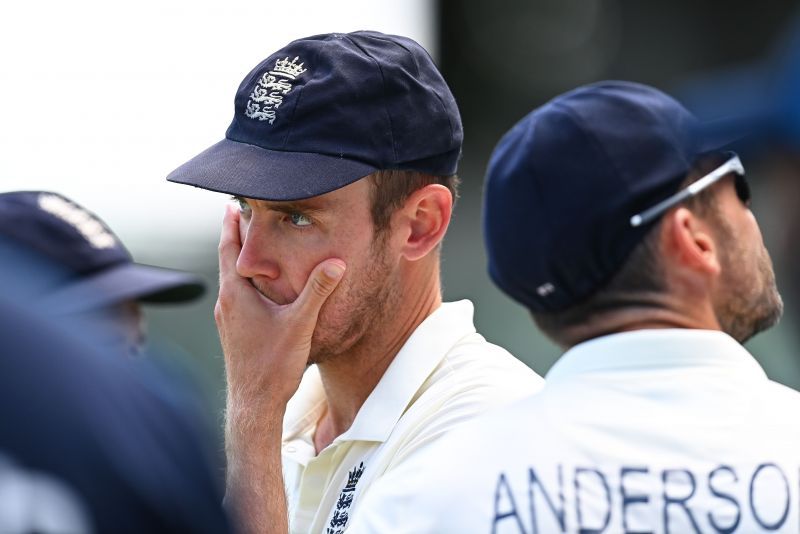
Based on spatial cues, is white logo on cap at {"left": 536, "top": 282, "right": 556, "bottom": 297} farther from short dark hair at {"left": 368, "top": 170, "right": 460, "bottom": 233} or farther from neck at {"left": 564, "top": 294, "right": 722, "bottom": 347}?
short dark hair at {"left": 368, "top": 170, "right": 460, "bottom": 233}

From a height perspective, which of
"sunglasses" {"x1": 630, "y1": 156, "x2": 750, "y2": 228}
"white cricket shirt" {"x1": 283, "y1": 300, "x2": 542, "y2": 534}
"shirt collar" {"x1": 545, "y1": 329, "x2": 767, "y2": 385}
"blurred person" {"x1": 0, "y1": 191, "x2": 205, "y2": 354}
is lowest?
"white cricket shirt" {"x1": 283, "y1": 300, "x2": 542, "y2": 534}

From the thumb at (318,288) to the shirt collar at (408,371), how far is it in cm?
21

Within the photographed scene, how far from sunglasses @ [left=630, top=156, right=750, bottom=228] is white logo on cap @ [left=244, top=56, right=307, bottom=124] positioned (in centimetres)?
101

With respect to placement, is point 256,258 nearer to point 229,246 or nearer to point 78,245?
point 229,246

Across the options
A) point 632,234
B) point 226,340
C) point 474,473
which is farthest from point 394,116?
point 474,473

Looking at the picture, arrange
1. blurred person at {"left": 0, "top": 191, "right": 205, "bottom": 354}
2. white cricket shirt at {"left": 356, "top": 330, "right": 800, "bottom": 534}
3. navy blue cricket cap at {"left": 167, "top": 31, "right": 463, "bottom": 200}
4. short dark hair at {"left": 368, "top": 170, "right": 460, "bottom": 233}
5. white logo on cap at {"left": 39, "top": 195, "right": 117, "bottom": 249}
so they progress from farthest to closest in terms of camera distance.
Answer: white logo on cap at {"left": 39, "top": 195, "right": 117, "bottom": 249} → blurred person at {"left": 0, "top": 191, "right": 205, "bottom": 354} → short dark hair at {"left": 368, "top": 170, "right": 460, "bottom": 233} → navy blue cricket cap at {"left": 167, "top": 31, "right": 463, "bottom": 200} → white cricket shirt at {"left": 356, "top": 330, "right": 800, "bottom": 534}

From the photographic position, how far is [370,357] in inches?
110

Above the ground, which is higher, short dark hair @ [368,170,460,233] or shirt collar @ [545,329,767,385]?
shirt collar @ [545,329,767,385]

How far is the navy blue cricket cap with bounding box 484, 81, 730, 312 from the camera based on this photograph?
6.35ft

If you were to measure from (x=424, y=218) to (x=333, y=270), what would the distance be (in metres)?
0.27

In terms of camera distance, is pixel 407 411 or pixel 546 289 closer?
pixel 546 289

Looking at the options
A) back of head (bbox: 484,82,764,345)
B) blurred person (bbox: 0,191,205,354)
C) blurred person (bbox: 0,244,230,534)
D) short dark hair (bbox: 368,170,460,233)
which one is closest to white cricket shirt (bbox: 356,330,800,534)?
back of head (bbox: 484,82,764,345)

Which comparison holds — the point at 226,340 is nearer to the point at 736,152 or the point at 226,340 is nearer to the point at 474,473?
the point at 474,473

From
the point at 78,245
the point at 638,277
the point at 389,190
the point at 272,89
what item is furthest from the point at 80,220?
the point at 638,277
